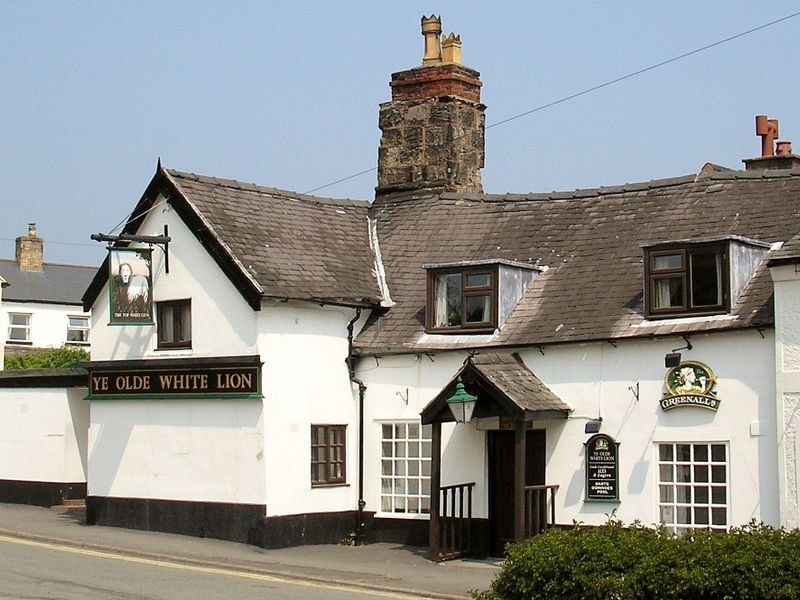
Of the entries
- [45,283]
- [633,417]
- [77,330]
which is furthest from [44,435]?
[45,283]

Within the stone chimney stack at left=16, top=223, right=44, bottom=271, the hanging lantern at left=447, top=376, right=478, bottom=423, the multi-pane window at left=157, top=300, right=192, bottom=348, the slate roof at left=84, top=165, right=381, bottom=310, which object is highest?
the stone chimney stack at left=16, top=223, right=44, bottom=271

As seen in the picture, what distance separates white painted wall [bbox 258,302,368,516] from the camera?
2323 cm

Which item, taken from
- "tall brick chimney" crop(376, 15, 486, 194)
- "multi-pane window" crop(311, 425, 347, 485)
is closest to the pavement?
"multi-pane window" crop(311, 425, 347, 485)

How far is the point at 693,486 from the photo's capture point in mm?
20344

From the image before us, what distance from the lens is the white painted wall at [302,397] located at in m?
23.2

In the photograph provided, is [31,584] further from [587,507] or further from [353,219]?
[353,219]

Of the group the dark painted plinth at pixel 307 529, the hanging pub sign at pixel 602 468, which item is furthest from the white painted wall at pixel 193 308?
the hanging pub sign at pixel 602 468

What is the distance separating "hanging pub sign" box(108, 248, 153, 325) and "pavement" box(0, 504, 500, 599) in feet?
13.2

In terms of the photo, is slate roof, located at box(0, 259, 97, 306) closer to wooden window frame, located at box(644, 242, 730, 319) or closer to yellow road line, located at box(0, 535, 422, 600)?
yellow road line, located at box(0, 535, 422, 600)

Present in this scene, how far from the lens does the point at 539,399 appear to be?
2142cm

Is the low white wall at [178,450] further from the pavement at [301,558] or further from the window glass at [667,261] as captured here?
the window glass at [667,261]

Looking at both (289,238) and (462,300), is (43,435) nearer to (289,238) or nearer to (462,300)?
(289,238)

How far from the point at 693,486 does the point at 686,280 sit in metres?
3.24

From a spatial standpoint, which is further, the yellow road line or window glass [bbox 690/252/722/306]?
window glass [bbox 690/252/722/306]
